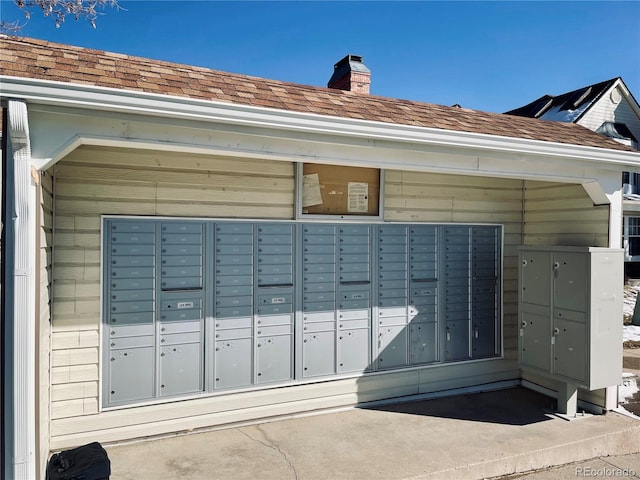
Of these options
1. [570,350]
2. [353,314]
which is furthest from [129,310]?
[570,350]

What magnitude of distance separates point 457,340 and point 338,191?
7.42 feet

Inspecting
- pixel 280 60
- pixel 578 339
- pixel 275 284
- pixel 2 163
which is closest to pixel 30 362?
pixel 2 163

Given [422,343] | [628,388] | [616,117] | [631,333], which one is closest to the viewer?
[422,343]

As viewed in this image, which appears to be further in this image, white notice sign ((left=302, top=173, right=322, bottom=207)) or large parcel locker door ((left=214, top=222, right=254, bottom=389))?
white notice sign ((left=302, top=173, right=322, bottom=207))

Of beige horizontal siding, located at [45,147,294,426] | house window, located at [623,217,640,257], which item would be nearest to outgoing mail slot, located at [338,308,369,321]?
beige horizontal siding, located at [45,147,294,426]

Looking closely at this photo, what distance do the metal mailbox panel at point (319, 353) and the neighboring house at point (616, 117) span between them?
524 inches

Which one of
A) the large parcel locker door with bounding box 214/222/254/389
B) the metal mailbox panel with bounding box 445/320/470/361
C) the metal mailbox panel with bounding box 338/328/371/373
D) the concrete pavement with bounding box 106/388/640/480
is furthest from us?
the metal mailbox panel with bounding box 445/320/470/361

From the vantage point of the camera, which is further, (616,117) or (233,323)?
(616,117)

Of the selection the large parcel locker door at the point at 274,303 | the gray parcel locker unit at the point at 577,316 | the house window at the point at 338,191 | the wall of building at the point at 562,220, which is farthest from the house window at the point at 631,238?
the large parcel locker door at the point at 274,303

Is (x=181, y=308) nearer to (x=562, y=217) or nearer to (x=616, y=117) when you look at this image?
(x=562, y=217)

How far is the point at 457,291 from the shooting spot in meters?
5.14

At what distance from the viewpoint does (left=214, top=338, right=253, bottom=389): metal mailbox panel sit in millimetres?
4090

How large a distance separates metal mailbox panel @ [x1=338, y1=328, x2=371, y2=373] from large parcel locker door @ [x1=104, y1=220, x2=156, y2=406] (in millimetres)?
1841

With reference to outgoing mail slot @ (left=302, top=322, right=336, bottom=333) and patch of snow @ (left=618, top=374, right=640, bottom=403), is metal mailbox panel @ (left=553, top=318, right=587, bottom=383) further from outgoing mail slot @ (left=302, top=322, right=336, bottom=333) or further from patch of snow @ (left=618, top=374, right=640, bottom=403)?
outgoing mail slot @ (left=302, top=322, right=336, bottom=333)
